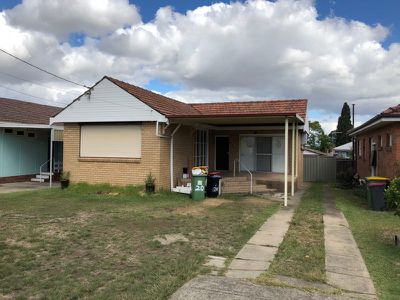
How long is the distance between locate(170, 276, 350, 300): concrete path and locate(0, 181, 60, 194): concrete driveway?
484 inches

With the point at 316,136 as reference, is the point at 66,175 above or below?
below

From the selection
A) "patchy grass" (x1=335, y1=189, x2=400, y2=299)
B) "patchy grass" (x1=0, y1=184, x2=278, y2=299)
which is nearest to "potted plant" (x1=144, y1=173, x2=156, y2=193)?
"patchy grass" (x1=0, y1=184, x2=278, y2=299)

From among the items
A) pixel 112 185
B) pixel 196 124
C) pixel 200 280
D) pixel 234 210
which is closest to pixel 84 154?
pixel 112 185

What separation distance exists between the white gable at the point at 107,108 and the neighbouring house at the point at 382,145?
7730mm

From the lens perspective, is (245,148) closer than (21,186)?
No

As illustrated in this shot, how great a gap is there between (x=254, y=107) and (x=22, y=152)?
11.6 meters

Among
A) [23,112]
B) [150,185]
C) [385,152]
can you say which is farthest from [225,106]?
[23,112]

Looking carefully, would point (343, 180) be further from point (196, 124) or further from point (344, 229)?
point (344, 229)

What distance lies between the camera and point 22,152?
62.4 feet

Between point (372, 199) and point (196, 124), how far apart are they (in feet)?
24.8

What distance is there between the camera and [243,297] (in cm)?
450

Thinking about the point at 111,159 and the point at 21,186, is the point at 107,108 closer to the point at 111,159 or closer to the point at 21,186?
the point at 111,159

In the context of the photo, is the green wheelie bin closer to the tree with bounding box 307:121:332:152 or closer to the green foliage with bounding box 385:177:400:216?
the green foliage with bounding box 385:177:400:216

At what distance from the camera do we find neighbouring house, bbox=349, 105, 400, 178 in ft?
42.8
